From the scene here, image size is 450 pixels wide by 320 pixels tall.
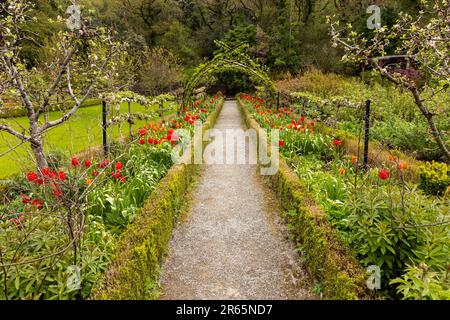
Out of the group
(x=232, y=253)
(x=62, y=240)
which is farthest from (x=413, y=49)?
(x=62, y=240)

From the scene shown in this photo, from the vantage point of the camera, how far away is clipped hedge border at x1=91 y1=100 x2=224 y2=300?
237cm

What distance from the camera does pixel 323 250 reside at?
2.88 meters

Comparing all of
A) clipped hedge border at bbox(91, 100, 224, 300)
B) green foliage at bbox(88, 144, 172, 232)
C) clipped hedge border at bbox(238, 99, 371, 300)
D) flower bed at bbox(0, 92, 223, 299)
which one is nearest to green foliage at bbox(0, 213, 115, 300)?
flower bed at bbox(0, 92, 223, 299)

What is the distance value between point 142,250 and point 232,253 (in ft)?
4.17

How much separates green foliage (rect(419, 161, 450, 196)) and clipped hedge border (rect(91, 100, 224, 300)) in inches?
147

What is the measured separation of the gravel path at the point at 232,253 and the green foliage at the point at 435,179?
228 centimetres

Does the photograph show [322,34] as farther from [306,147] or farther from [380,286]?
[380,286]

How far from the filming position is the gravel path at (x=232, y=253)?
10.2 feet

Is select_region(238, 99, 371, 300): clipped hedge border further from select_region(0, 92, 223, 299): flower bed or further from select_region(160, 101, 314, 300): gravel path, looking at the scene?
select_region(0, 92, 223, 299): flower bed

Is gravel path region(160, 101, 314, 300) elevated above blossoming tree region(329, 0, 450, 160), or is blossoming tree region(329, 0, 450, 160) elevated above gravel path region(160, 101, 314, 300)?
blossoming tree region(329, 0, 450, 160)

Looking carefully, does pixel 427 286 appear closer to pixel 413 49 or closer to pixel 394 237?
pixel 394 237

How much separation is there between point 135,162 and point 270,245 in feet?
8.29

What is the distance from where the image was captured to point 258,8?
33094mm
